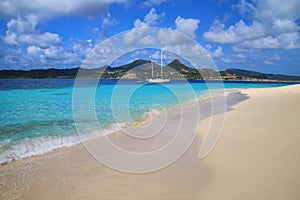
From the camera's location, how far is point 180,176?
5.00 metres

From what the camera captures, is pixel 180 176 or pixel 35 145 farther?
pixel 35 145

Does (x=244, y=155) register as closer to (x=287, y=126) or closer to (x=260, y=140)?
(x=260, y=140)

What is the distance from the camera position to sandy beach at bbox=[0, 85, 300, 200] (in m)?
4.26

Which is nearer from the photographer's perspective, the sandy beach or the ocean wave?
the sandy beach

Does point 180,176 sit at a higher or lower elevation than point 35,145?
higher

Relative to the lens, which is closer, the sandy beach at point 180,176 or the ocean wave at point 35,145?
the sandy beach at point 180,176

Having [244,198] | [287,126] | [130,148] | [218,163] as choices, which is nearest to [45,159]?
[130,148]

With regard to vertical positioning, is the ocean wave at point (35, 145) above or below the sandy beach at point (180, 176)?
below

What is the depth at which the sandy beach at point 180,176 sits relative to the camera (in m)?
4.26

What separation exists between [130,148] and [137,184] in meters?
2.63

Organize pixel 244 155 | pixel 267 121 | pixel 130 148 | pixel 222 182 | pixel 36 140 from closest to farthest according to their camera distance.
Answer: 1. pixel 222 182
2. pixel 244 155
3. pixel 130 148
4. pixel 36 140
5. pixel 267 121

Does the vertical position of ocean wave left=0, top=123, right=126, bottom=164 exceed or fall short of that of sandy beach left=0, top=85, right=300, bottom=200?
it falls short

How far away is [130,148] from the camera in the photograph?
23.8ft

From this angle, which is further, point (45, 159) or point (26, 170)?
point (45, 159)
